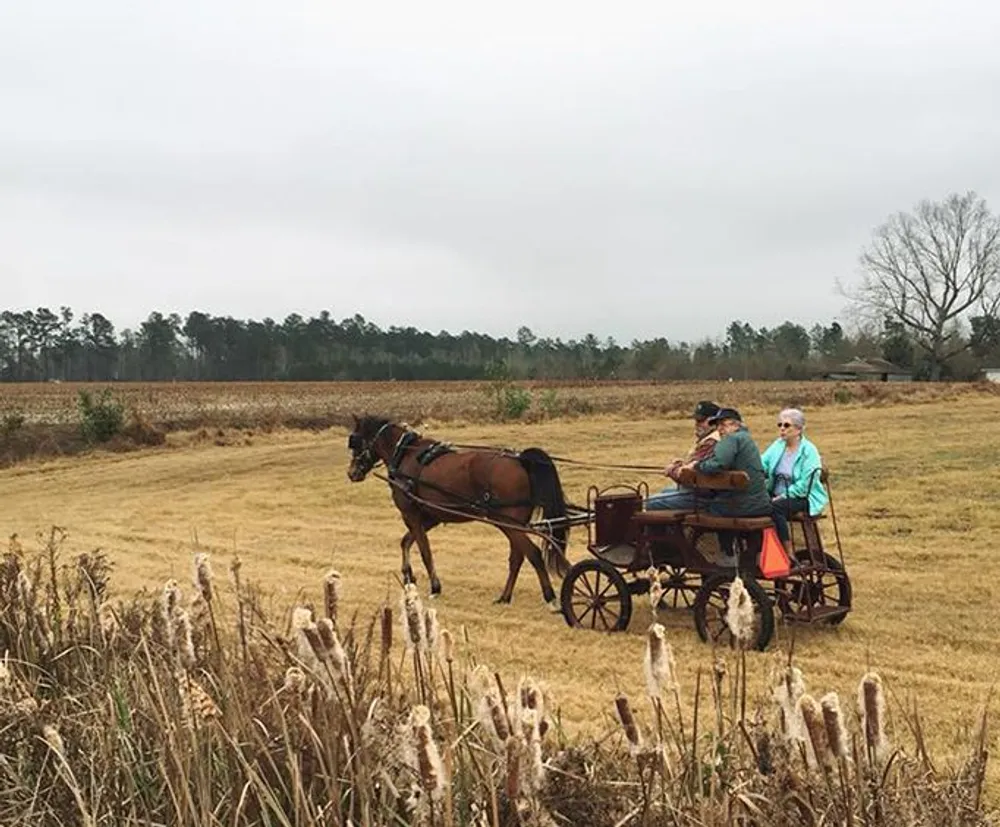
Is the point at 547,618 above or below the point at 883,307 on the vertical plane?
below

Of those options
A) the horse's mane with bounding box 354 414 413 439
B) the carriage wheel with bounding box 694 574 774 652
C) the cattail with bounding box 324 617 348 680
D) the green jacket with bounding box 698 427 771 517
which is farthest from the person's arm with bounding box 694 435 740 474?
the cattail with bounding box 324 617 348 680

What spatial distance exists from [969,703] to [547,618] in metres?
3.47

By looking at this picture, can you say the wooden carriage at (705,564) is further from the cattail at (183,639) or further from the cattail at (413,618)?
the cattail at (413,618)

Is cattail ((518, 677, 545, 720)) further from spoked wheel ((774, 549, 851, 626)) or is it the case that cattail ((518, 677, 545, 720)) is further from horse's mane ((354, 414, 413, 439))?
horse's mane ((354, 414, 413, 439))

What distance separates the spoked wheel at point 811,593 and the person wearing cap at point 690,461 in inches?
34.6

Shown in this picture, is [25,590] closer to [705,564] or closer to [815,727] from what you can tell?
[815,727]

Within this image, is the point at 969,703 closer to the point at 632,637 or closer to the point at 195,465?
the point at 632,637

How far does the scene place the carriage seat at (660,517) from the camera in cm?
711

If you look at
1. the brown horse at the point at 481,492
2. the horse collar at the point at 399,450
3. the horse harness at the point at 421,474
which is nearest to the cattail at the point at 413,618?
the brown horse at the point at 481,492

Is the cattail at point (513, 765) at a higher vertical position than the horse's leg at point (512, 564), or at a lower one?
higher

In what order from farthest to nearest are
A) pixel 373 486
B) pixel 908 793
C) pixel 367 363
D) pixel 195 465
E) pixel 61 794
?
pixel 367 363 < pixel 195 465 < pixel 373 486 < pixel 61 794 < pixel 908 793

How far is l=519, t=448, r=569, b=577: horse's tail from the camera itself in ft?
27.7

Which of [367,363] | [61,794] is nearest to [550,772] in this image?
[61,794]

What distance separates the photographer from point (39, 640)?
394 cm
